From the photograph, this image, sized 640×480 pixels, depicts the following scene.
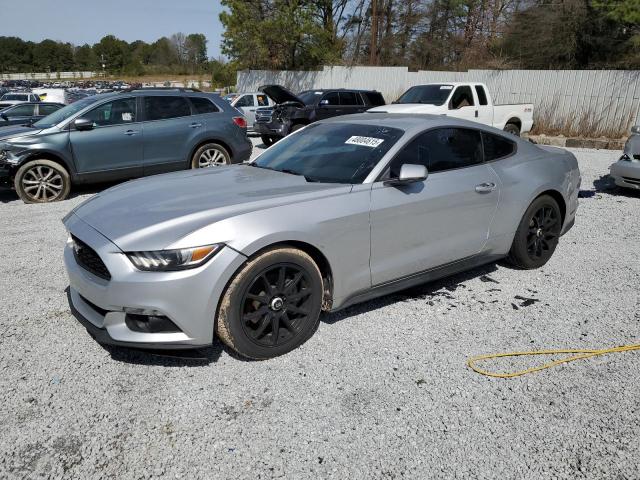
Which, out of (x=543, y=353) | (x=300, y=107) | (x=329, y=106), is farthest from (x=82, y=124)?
(x=329, y=106)

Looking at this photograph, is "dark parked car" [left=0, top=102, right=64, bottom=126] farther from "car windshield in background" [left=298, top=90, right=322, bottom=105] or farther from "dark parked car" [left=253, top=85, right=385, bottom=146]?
"car windshield in background" [left=298, top=90, right=322, bottom=105]

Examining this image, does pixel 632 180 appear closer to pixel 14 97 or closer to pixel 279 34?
pixel 279 34

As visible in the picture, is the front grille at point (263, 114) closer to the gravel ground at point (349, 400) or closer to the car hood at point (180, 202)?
the car hood at point (180, 202)

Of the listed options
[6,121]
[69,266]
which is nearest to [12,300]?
[69,266]

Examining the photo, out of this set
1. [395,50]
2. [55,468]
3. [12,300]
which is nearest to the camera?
[55,468]

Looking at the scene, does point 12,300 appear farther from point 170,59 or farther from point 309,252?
point 170,59

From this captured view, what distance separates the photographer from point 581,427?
264cm

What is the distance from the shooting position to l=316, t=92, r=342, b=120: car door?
1372 centimetres

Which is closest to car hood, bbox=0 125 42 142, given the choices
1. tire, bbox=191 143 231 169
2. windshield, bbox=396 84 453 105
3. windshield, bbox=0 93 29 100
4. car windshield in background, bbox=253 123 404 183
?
tire, bbox=191 143 231 169

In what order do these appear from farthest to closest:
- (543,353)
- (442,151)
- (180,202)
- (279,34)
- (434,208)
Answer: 1. (279,34)
2. (442,151)
3. (434,208)
4. (543,353)
5. (180,202)

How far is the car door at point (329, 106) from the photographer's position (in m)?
13.7

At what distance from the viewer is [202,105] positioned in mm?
8883

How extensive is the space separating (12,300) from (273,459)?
3.00m

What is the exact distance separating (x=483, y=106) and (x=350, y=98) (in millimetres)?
3926
